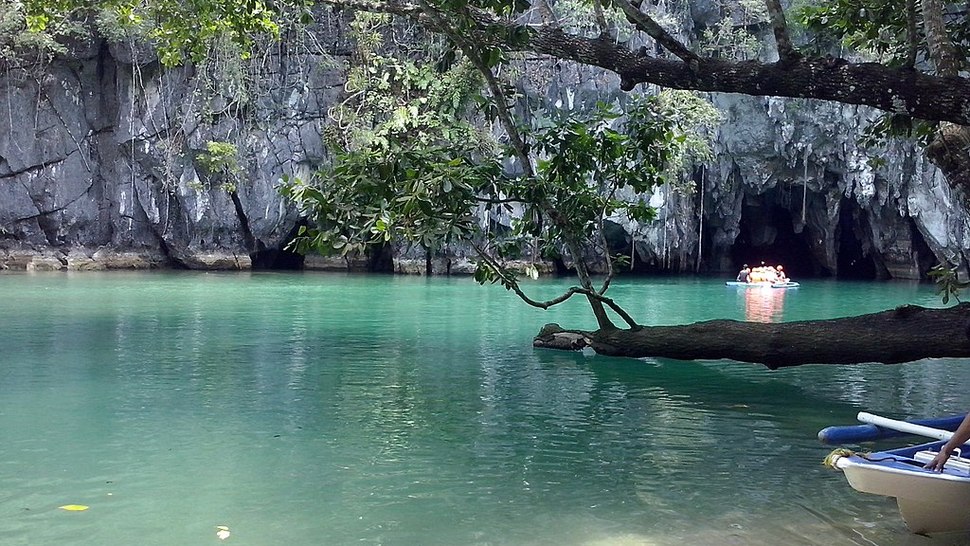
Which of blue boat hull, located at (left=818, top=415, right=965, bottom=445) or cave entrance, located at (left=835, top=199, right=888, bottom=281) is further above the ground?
cave entrance, located at (left=835, top=199, right=888, bottom=281)

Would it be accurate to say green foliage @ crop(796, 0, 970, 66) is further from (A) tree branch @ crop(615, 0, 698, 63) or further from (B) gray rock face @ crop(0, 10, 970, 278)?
(B) gray rock face @ crop(0, 10, 970, 278)

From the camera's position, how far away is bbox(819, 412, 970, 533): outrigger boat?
A: 11.9 feet

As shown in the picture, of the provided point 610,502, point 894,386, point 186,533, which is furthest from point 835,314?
point 186,533

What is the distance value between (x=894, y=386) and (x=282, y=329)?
24.2 feet

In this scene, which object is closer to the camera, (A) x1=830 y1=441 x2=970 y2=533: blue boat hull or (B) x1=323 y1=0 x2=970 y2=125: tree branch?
(A) x1=830 y1=441 x2=970 y2=533: blue boat hull

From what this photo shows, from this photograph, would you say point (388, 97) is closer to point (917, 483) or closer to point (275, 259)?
point (275, 259)

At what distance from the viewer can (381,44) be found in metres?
25.0

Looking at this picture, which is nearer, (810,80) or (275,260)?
(810,80)

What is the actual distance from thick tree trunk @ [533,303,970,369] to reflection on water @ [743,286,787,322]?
5703 millimetres

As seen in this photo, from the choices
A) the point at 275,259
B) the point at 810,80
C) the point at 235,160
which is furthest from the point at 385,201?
the point at 275,259

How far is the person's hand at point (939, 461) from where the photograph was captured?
3634mm

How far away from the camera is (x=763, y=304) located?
1706cm

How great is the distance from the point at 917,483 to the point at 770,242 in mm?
28408

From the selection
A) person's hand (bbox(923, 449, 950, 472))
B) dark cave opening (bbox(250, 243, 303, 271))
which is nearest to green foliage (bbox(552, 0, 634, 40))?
dark cave opening (bbox(250, 243, 303, 271))
